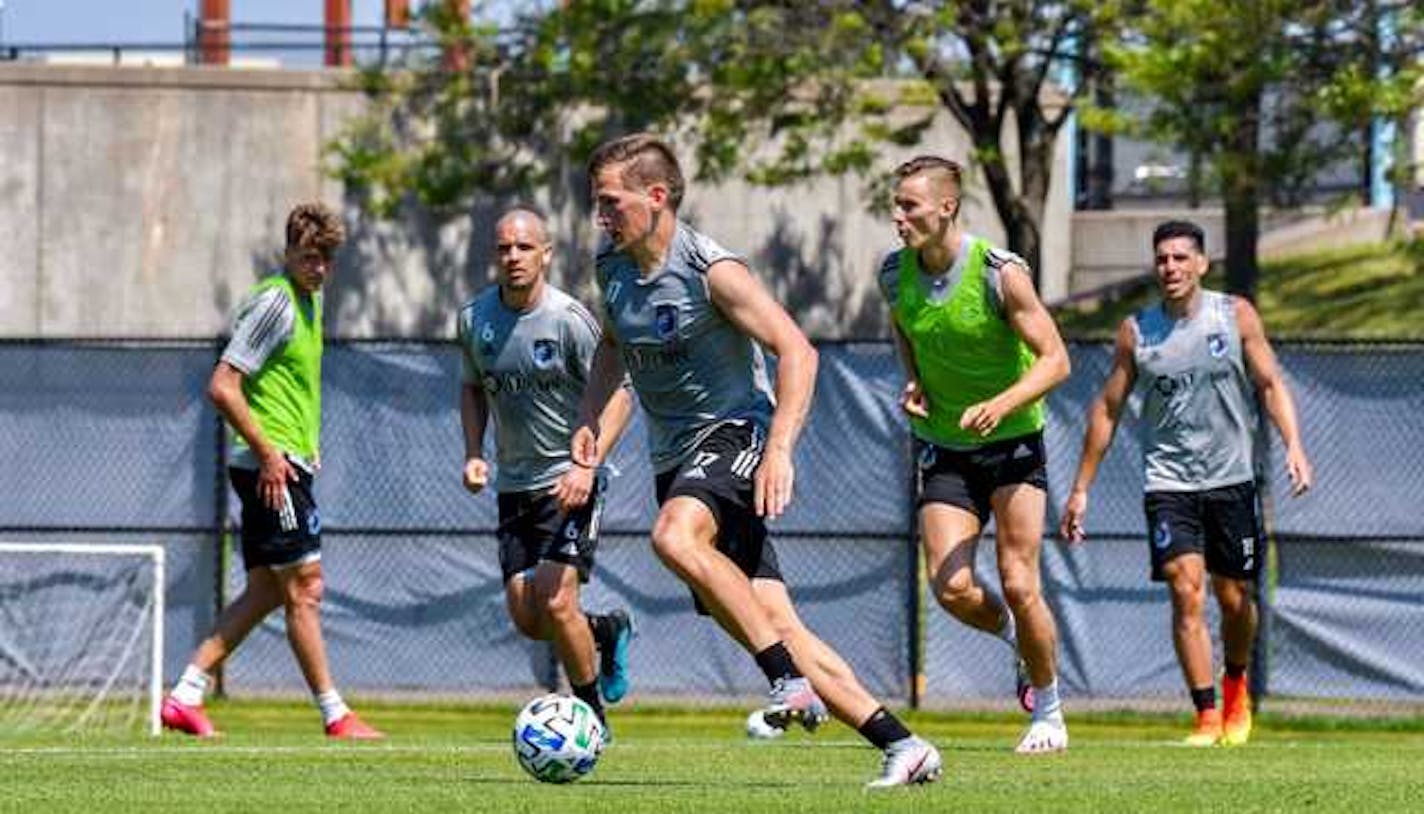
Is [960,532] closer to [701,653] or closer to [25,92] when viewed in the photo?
[701,653]

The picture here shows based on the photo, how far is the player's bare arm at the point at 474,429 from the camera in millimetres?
13367

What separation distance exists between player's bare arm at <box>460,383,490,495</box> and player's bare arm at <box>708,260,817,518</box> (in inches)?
123

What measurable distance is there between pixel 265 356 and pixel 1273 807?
271 inches

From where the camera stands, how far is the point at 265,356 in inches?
588

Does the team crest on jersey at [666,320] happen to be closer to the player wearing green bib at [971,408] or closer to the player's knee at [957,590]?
the player wearing green bib at [971,408]

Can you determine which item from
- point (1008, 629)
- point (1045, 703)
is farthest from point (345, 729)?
point (1045, 703)

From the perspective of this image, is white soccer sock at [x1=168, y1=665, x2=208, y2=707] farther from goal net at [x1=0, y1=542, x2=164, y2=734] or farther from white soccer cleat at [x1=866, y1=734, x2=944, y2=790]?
white soccer cleat at [x1=866, y1=734, x2=944, y2=790]

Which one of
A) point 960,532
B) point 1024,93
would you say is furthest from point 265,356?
point 1024,93

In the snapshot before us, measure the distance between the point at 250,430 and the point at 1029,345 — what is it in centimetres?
398

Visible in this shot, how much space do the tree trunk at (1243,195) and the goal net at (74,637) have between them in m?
11.6

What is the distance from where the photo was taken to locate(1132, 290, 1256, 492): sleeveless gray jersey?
15.0m

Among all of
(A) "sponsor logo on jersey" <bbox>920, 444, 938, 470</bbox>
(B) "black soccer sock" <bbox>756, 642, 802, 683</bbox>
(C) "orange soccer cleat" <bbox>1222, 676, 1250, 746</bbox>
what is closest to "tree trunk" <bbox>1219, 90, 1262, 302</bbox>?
(C) "orange soccer cleat" <bbox>1222, 676, 1250, 746</bbox>

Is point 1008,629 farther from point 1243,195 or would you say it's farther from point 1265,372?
point 1243,195

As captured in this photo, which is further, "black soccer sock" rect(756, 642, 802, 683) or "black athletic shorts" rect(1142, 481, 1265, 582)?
"black athletic shorts" rect(1142, 481, 1265, 582)
